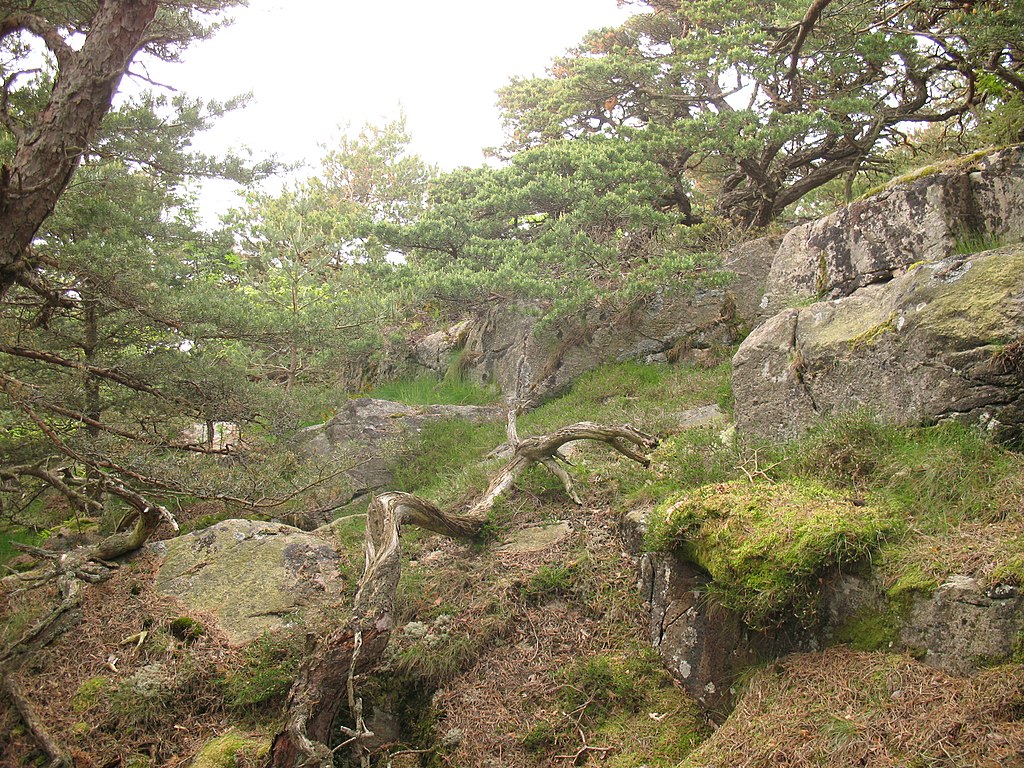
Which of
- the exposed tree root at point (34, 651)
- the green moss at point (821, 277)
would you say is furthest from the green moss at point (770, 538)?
the exposed tree root at point (34, 651)

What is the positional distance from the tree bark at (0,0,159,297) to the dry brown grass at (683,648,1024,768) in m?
6.82

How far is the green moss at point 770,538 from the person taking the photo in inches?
162

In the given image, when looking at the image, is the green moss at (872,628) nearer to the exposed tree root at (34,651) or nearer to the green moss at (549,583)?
the green moss at (549,583)

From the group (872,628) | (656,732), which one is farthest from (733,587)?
(656,732)

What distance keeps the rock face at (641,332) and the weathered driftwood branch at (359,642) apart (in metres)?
4.82

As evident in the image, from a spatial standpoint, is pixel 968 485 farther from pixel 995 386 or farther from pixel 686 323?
pixel 686 323

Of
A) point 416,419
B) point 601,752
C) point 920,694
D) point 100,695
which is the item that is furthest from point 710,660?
point 416,419

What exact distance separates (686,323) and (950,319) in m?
6.96

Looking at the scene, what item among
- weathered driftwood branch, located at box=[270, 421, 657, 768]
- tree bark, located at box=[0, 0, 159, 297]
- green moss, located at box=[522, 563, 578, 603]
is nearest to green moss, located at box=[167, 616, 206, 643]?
weathered driftwood branch, located at box=[270, 421, 657, 768]

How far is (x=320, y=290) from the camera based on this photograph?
1372 centimetres

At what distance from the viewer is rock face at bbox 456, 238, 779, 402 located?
11602 mm

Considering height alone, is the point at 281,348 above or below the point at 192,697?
above

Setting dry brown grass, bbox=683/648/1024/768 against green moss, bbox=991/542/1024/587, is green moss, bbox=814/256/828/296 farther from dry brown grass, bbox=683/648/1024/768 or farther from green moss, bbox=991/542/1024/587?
dry brown grass, bbox=683/648/1024/768

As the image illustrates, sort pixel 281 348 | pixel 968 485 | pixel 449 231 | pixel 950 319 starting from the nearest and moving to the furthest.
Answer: pixel 968 485 → pixel 950 319 → pixel 281 348 → pixel 449 231
